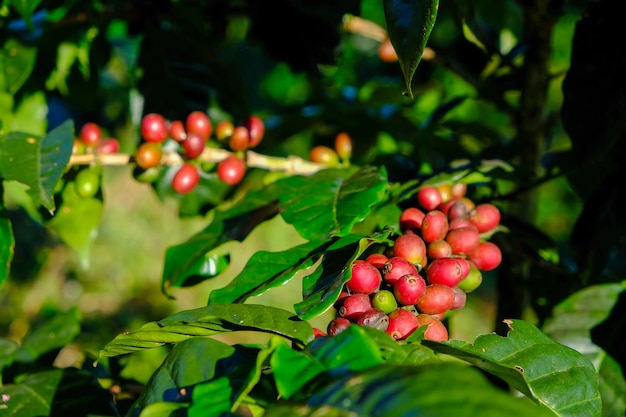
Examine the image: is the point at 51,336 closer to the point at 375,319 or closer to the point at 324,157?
the point at 324,157

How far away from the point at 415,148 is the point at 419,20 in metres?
0.81

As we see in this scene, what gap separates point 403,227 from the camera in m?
0.93

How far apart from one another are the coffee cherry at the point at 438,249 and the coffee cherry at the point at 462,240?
2 centimetres

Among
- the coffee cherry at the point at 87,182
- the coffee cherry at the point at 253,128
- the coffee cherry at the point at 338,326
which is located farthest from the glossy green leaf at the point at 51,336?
the coffee cherry at the point at 338,326

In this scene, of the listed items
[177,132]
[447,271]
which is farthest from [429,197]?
[177,132]

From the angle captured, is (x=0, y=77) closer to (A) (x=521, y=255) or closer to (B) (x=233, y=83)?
(B) (x=233, y=83)

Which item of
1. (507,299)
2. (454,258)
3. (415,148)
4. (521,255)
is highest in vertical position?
(454,258)

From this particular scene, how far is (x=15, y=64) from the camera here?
4.22ft

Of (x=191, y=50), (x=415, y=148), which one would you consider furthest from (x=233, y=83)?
(x=415, y=148)

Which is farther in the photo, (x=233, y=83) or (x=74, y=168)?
(x=233, y=83)

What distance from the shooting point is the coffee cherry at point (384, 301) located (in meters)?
0.76

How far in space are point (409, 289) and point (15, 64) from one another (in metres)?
0.95

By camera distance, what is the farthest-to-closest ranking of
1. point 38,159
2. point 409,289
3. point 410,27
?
1. point 38,159
2. point 409,289
3. point 410,27

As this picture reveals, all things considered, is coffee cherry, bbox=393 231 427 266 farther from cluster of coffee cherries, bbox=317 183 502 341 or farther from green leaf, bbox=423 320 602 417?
green leaf, bbox=423 320 602 417
